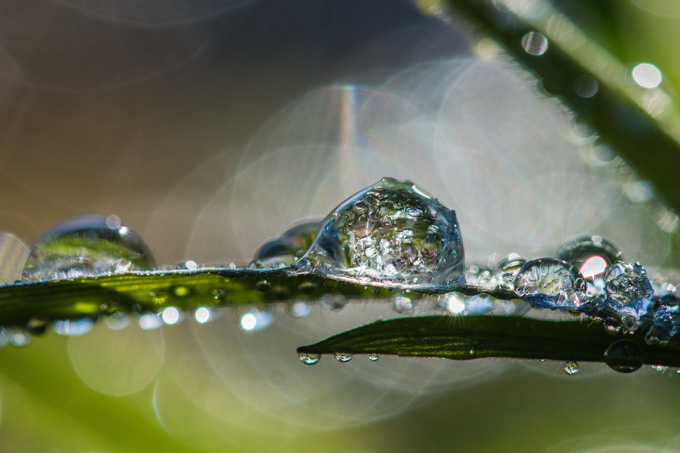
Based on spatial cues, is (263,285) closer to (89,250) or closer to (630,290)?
(630,290)

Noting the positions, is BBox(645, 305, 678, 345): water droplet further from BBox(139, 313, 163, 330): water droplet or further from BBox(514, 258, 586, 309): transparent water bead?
BBox(139, 313, 163, 330): water droplet

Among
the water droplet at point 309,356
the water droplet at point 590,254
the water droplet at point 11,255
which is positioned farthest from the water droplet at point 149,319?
the water droplet at point 590,254

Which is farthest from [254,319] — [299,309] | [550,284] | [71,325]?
[550,284]

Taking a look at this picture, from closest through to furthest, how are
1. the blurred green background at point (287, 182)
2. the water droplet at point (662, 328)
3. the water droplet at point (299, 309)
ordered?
1. the water droplet at point (662, 328)
2. the water droplet at point (299, 309)
3. the blurred green background at point (287, 182)

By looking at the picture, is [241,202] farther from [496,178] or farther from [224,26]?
[224,26]

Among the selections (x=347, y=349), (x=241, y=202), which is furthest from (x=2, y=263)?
(x=241, y=202)

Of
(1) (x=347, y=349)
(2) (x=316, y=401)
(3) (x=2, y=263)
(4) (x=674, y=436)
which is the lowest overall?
(1) (x=347, y=349)

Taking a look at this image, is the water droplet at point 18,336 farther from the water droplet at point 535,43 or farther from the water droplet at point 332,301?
the water droplet at point 535,43
